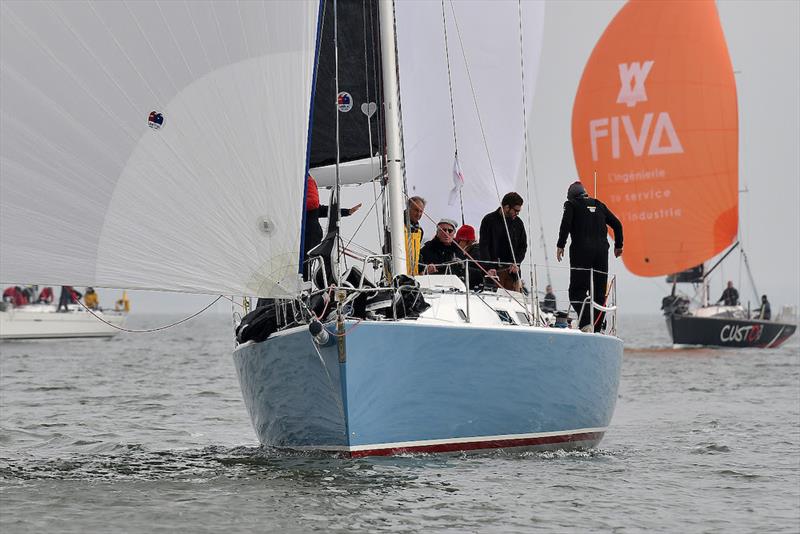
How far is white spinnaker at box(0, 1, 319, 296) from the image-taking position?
25.6 ft

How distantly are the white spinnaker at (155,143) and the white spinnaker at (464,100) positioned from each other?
201 inches

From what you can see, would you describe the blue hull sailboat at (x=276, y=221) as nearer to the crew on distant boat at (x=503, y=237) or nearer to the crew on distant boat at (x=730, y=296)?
the crew on distant boat at (x=503, y=237)

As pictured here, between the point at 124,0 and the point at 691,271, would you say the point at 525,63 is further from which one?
the point at 691,271

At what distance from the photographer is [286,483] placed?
346 inches

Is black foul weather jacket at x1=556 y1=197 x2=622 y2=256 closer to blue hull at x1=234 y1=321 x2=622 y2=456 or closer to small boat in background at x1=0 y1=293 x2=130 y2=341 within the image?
blue hull at x1=234 y1=321 x2=622 y2=456

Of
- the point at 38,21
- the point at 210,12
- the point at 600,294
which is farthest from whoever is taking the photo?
the point at 600,294

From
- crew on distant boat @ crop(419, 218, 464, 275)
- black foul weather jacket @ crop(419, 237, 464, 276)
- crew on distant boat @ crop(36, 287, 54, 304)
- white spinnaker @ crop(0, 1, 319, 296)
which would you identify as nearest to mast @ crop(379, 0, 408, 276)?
crew on distant boat @ crop(419, 218, 464, 275)

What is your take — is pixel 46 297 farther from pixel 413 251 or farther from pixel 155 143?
pixel 155 143

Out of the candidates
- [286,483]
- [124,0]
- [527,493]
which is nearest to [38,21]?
[124,0]

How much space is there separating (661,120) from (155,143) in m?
25.8

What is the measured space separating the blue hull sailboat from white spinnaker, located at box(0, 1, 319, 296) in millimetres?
12

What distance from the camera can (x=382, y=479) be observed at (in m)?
8.74

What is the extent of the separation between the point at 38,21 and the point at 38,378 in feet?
55.3

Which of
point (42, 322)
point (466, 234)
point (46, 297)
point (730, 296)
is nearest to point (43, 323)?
point (42, 322)
